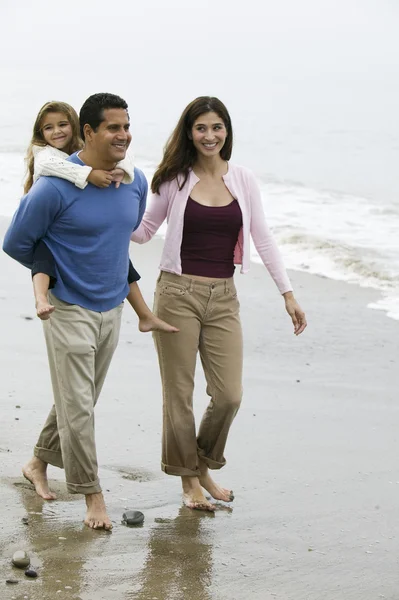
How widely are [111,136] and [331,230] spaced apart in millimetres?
8806

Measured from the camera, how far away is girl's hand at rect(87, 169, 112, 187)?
13.0 ft

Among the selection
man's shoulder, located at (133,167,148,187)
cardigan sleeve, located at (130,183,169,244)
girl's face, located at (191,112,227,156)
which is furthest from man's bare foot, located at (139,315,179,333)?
girl's face, located at (191,112,227,156)

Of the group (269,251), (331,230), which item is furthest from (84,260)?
(331,230)

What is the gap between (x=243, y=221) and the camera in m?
4.54

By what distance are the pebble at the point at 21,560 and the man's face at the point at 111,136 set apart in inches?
60.2

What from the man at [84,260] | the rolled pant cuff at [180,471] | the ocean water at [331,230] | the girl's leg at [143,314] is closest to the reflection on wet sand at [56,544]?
the man at [84,260]

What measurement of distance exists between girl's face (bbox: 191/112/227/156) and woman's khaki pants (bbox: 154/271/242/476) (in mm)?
580

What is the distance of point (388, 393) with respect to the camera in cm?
618

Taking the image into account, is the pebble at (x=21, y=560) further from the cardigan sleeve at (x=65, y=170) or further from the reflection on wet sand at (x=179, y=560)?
the cardigan sleeve at (x=65, y=170)

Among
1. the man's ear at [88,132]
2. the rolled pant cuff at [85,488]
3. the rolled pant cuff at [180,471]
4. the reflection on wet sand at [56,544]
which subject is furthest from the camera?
the rolled pant cuff at [180,471]

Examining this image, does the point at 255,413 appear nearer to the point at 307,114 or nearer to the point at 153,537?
the point at 153,537

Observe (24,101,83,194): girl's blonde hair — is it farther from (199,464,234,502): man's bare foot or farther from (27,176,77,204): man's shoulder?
(199,464,234,502): man's bare foot

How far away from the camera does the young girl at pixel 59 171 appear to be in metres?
3.93

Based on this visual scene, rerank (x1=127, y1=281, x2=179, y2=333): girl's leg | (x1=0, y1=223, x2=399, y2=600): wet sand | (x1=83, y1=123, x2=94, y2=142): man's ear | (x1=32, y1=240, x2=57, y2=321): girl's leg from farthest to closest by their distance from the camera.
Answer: (x1=127, y1=281, x2=179, y2=333): girl's leg, (x1=83, y1=123, x2=94, y2=142): man's ear, (x1=32, y1=240, x2=57, y2=321): girl's leg, (x1=0, y1=223, x2=399, y2=600): wet sand
